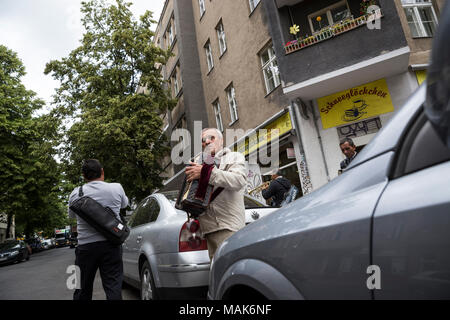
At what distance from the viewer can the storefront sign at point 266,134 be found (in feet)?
36.3

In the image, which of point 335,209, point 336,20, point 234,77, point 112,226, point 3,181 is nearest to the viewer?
point 335,209

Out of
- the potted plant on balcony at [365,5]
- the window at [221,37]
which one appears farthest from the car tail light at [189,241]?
the window at [221,37]

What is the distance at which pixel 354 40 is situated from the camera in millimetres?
9336

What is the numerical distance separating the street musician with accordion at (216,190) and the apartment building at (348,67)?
757 centimetres

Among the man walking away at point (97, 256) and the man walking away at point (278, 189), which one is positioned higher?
the man walking away at point (278, 189)

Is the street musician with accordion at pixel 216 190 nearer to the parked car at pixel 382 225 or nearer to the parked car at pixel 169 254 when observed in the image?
the parked car at pixel 169 254

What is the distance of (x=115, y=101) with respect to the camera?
14.6m

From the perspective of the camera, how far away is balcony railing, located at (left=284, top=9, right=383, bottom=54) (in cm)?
925

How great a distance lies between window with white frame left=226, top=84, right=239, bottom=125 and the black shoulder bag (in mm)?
11183
